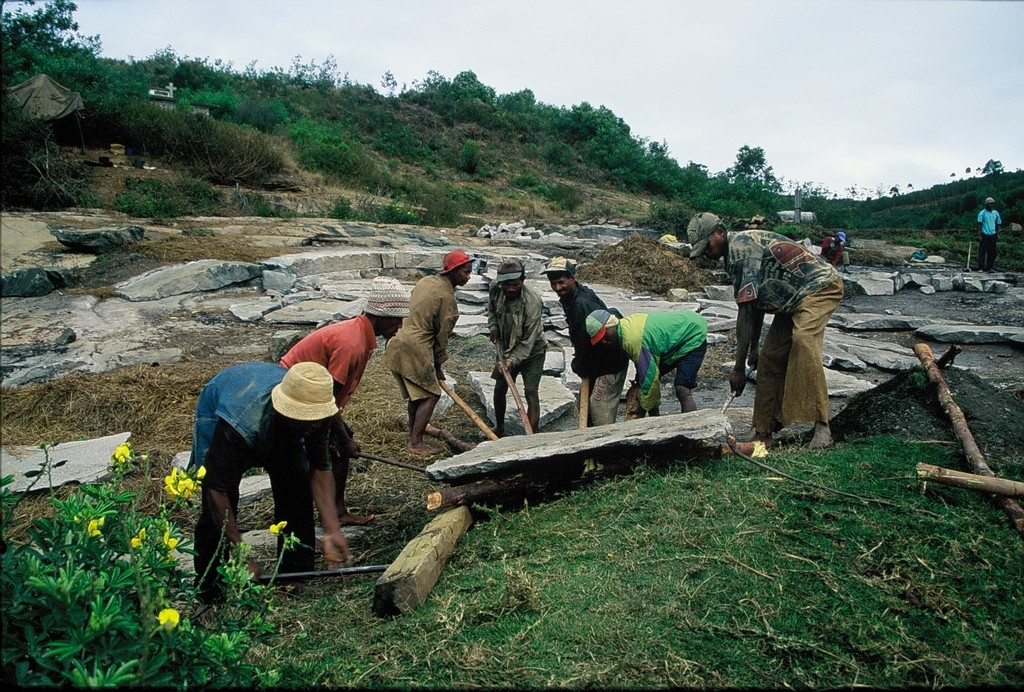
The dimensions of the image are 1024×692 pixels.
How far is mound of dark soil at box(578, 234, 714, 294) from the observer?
13.5 m

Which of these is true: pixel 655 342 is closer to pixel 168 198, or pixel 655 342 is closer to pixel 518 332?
pixel 518 332

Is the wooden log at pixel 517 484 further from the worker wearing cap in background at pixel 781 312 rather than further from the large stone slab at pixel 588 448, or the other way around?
the worker wearing cap in background at pixel 781 312

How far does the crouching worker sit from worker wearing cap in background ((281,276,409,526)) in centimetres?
50

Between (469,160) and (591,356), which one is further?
(469,160)

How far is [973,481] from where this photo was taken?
10.6 ft

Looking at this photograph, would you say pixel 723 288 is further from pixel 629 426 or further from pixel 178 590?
pixel 178 590

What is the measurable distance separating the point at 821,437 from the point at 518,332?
2.53 m

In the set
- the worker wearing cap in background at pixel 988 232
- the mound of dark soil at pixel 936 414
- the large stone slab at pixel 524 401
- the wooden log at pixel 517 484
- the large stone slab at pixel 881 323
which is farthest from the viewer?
the worker wearing cap in background at pixel 988 232

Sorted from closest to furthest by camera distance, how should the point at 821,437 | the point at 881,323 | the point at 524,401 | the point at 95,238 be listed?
the point at 821,437 < the point at 524,401 < the point at 881,323 < the point at 95,238

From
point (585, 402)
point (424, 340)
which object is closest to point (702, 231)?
point (585, 402)

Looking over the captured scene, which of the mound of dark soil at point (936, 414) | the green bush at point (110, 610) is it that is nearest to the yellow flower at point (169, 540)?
the green bush at point (110, 610)

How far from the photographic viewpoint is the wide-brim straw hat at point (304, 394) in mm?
2826

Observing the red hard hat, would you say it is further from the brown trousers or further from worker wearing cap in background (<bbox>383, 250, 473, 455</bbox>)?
the brown trousers

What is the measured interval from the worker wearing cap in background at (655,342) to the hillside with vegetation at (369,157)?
8.57 m
